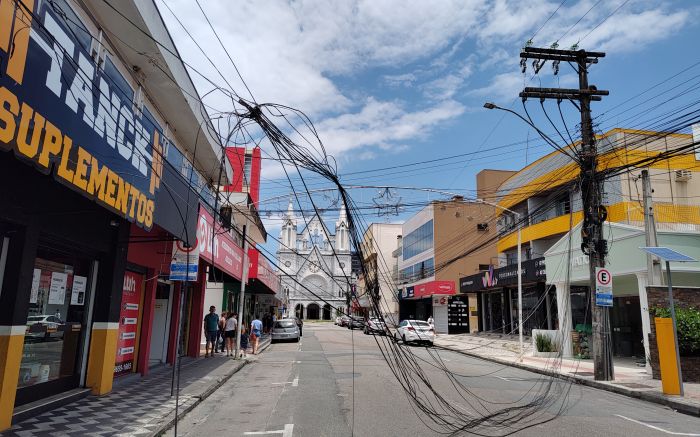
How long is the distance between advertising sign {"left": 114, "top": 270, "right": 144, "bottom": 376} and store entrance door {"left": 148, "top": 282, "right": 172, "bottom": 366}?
237 centimetres

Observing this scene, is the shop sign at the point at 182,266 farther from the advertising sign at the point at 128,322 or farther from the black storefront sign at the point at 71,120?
the black storefront sign at the point at 71,120

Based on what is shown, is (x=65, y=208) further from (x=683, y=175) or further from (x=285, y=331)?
(x=683, y=175)

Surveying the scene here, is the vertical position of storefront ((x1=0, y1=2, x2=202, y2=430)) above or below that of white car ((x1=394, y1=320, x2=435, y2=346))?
above

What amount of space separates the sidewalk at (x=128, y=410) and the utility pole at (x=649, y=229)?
41.0 ft

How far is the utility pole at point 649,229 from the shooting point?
13820 millimetres

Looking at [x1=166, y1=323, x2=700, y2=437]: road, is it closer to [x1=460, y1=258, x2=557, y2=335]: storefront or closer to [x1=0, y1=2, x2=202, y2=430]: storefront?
[x1=0, y1=2, x2=202, y2=430]: storefront

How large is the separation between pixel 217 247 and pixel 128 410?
6.94 m

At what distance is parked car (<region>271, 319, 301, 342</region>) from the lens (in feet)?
94.9

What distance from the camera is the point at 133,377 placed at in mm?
11234

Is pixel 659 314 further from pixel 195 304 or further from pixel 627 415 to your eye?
pixel 195 304

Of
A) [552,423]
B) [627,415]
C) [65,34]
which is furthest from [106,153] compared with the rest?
[627,415]

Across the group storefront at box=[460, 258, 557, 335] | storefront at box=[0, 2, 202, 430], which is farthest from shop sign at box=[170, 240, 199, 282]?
storefront at box=[460, 258, 557, 335]

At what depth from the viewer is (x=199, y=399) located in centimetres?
962

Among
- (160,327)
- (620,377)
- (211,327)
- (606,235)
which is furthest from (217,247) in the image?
(606,235)
